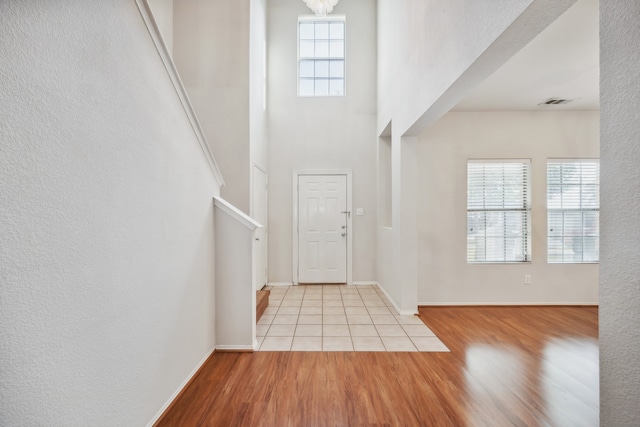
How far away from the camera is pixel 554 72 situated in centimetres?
286

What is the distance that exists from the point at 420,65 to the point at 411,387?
2713 mm

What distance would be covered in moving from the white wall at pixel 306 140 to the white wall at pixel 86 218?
3266 millimetres

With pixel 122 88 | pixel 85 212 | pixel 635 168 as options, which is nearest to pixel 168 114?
pixel 122 88

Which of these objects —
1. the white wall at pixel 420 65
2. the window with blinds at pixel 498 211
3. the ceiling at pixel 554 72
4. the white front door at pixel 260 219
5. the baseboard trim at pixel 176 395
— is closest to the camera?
the white wall at pixel 420 65

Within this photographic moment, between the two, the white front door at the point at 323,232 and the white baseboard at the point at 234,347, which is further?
the white front door at the point at 323,232

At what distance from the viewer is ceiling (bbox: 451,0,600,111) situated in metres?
2.21

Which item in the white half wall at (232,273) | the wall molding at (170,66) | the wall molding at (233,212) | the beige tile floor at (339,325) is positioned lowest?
the beige tile floor at (339,325)

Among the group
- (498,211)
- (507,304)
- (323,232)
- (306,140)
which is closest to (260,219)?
(323,232)

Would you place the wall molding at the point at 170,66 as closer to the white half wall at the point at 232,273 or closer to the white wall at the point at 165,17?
the white half wall at the point at 232,273

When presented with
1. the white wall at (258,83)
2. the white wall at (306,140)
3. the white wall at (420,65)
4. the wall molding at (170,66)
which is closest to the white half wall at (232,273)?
the wall molding at (170,66)

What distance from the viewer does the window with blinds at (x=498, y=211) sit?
3986 millimetres

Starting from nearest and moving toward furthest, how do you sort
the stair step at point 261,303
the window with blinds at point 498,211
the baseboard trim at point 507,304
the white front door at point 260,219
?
1. the stair step at point 261,303
2. the baseboard trim at point 507,304
3. the window with blinds at point 498,211
4. the white front door at point 260,219

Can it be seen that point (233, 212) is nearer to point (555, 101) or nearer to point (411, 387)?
point (411, 387)

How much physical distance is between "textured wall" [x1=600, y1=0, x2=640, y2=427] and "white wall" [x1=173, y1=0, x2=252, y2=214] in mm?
3387
